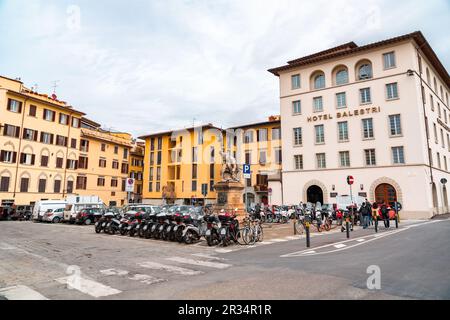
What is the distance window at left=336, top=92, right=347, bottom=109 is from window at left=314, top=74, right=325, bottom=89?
7.79 ft

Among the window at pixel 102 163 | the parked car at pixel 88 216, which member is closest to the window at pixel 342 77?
the parked car at pixel 88 216

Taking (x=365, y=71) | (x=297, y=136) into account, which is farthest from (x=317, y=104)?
(x=365, y=71)

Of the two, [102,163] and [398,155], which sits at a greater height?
[102,163]

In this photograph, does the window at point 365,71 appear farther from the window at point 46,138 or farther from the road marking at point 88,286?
the window at point 46,138

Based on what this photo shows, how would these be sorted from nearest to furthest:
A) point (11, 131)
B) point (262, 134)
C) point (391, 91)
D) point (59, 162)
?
point (391, 91)
point (11, 131)
point (59, 162)
point (262, 134)

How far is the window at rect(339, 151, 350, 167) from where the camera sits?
3147cm

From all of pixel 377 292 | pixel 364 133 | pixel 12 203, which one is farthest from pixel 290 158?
pixel 12 203

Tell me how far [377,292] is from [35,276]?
23.9ft

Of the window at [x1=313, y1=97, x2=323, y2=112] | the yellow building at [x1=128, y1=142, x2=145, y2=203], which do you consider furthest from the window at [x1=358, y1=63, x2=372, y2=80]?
the yellow building at [x1=128, y1=142, x2=145, y2=203]

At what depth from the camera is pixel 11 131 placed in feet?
118

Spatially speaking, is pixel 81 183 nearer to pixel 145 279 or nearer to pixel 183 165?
pixel 183 165

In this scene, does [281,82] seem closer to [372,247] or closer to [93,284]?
[372,247]

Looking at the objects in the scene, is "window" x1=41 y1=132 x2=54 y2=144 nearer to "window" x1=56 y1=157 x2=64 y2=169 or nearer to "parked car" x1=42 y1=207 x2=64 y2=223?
"window" x1=56 y1=157 x2=64 y2=169

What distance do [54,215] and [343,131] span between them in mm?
30126
